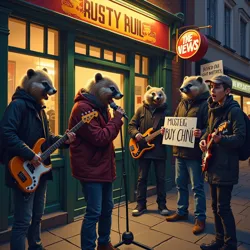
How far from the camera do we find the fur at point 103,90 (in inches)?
115

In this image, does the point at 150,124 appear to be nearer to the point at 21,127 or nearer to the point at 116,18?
the point at 116,18

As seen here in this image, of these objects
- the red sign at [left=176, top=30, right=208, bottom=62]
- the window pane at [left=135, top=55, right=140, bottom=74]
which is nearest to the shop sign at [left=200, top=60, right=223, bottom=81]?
the red sign at [left=176, top=30, right=208, bottom=62]

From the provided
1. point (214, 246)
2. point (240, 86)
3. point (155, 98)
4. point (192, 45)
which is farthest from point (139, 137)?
point (240, 86)

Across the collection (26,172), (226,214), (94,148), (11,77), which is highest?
(11,77)

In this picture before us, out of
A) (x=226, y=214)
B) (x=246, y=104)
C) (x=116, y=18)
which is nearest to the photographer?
(x=226, y=214)

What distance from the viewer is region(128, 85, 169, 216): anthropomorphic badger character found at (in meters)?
4.61

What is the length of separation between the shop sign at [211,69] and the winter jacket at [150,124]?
2.52 meters

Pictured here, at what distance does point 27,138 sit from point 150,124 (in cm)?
242

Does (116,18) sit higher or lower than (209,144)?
higher

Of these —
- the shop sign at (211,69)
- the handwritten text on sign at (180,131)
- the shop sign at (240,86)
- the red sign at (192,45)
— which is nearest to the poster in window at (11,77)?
the handwritten text on sign at (180,131)

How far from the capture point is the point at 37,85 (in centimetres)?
284

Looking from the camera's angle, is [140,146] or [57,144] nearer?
[57,144]

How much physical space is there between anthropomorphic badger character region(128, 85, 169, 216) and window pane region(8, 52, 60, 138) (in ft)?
4.30

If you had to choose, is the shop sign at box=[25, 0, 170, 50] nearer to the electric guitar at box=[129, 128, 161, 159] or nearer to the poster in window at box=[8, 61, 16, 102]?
the poster in window at box=[8, 61, 16, 102]
